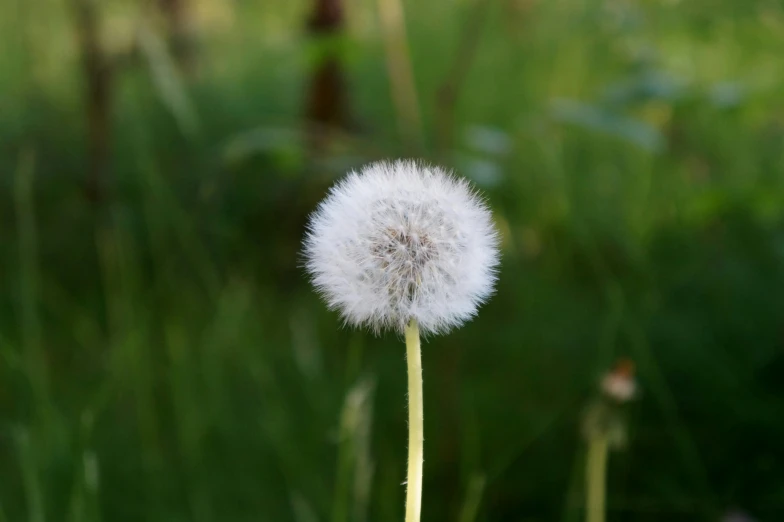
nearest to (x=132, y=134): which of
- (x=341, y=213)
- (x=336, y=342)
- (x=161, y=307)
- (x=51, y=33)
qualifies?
(x=161, y=307)

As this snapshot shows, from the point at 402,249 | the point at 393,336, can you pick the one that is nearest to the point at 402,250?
the point at 402,249

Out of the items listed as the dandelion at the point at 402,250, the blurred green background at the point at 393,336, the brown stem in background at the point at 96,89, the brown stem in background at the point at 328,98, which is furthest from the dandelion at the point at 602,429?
the brown stem in background at the point at 96,89

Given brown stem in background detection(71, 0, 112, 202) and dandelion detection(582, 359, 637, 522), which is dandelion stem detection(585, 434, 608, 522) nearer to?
dandelion detection(582, 359, 637, 522)

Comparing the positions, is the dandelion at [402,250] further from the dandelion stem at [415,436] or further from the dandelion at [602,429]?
the dandelion at [602,429]

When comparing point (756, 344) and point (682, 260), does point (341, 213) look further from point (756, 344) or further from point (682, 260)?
point (682, 260)

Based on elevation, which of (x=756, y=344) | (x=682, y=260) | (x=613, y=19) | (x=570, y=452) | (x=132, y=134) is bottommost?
(x=570, y=452)

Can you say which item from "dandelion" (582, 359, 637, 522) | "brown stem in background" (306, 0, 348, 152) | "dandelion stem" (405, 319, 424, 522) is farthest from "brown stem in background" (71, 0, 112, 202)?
"dandelion stem" (405, 319, 424, 522)

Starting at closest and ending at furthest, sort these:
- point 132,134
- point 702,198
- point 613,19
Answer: point 702,198, point 613,19, point 132,134
